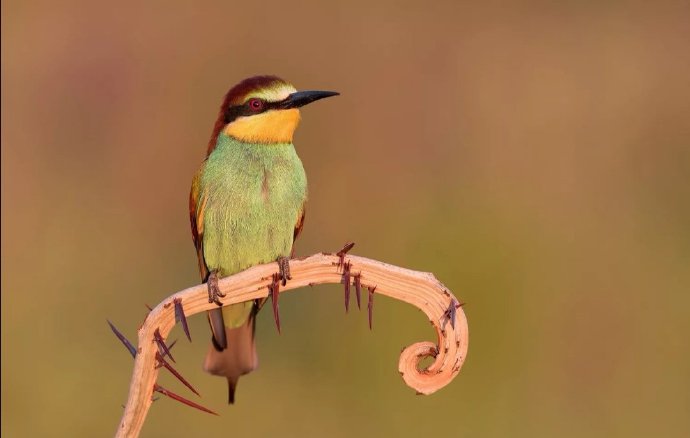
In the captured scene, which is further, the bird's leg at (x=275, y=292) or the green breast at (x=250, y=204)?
the green breast at (x=250, y=204)

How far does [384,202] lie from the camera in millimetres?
5012

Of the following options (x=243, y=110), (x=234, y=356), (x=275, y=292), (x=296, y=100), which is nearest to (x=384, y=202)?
(x=243, y=110)

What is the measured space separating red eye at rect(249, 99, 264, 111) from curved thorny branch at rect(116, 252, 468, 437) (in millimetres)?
1362

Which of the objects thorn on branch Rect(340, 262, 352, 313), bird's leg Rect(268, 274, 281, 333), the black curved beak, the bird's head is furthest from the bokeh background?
thorn on branch Rect(340, 262, 352, 313)

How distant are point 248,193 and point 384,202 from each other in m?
2.06

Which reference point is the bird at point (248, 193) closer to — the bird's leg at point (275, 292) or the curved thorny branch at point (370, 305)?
the bird's leg at point (275, 292)

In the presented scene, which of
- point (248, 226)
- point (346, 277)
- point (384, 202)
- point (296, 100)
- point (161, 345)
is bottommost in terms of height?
point (161, 345)

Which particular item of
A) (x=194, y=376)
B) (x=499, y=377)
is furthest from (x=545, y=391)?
(x=194, y=376)

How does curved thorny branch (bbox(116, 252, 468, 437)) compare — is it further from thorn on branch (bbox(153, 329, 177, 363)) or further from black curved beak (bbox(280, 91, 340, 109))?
black curved beak (bbox(280, 91, 340, 109))

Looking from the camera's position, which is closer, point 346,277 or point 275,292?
point 346,277

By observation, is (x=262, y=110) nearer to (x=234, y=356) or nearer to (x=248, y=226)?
(x=248, y=226)

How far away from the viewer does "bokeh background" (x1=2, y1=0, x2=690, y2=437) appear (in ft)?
13.7

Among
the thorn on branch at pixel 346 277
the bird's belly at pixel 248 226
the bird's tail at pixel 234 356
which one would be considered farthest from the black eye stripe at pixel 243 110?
the thorn on branch at pixel 346 277

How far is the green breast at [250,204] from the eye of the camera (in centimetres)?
296
